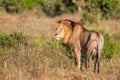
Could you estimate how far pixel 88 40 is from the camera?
11695 mm

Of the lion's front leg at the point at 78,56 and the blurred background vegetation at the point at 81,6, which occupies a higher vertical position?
the lion's front leg at the point at 78,56

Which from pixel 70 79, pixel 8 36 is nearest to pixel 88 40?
pixel 70 79

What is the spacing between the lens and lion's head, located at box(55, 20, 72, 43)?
12.3 m

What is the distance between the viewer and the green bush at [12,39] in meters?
13.2

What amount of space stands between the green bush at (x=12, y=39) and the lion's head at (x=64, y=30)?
137 centimetres

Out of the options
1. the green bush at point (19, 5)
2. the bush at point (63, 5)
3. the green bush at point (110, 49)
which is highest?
the green bush at point (110, 49)

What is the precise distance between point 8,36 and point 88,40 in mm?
2628

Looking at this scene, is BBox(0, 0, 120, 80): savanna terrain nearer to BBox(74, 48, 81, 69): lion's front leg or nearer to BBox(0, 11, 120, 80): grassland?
BBox(0, 11, 120, 80): grassland

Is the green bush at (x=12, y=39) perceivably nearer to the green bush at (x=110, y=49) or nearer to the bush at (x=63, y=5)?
the green bush at (x=110, y=49)

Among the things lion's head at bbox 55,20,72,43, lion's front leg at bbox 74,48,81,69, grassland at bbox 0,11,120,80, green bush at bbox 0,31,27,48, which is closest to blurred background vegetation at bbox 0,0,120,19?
green bush at bbox 0,31,27,48

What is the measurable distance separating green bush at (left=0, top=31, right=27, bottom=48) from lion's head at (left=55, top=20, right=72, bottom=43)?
1371mm

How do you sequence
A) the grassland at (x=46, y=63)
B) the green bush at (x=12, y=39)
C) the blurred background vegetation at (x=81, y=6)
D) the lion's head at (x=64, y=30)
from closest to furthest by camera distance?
the grassland at (x=46, y=63), the lion's head at (x=64, y=30), the green bush at (x=12, y=39), the blurred background vegetation at (x=81, y=6)

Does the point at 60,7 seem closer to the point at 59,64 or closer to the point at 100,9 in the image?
the point at 100,9

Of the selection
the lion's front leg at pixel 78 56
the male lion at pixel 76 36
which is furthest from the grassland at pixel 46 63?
the male lion at pixel 76 36
